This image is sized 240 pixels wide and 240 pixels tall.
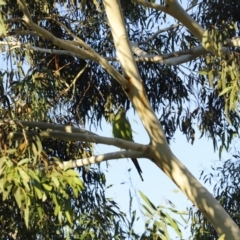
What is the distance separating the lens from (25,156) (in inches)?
159

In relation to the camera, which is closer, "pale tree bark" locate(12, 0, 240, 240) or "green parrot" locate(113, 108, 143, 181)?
"pale tree bark" locate(12, 0, 240, 240)

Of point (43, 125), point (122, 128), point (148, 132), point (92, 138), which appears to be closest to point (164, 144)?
point (148, 132)

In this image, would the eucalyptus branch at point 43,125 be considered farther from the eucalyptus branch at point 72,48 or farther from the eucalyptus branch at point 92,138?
the eucalyptus branch at point 72,48

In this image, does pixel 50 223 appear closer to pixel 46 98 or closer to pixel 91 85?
pixel 46 98

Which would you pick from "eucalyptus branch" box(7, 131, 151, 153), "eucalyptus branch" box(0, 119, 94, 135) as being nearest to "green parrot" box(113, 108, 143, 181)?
"eucalyptus branch" box(0, 119, 94, 135)

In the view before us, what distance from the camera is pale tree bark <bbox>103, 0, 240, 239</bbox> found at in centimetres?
416

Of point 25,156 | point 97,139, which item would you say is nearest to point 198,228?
point 97,139

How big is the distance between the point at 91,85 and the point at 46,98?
0.71 m

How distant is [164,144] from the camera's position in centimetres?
439

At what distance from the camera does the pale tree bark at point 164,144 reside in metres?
4.16

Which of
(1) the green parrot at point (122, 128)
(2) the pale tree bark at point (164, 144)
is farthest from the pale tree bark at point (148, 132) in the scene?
(1) the green parrot at point (122, 128)

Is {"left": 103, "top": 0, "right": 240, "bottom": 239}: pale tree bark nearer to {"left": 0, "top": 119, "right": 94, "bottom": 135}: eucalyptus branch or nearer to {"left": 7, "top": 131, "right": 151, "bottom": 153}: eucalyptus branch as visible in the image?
{"left": 7, "top": 131, "right": 151, "bottom": 153}: eucalyptus branch

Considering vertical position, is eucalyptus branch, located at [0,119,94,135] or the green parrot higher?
the green parrot

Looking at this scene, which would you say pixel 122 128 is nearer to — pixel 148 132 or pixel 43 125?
pixel 148 132
